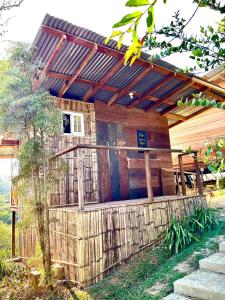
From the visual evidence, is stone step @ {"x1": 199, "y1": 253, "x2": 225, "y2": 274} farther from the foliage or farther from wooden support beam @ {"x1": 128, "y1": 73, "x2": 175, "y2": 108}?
wooden support beam @ {"x1": 128, "y1": 73, "x2": 175, "y2": 108}

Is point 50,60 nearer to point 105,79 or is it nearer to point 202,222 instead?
point 105,79

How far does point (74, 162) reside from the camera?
748 cm

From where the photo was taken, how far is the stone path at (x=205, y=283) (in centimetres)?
355

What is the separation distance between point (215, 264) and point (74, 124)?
213 inches

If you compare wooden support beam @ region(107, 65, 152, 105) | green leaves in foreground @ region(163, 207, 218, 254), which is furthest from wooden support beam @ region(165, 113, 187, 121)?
green leaves in foreground @ region(163, 207, 218, 254)

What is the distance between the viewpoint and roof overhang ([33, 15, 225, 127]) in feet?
18.7

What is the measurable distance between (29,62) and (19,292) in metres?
4.53

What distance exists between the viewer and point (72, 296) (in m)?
4.71

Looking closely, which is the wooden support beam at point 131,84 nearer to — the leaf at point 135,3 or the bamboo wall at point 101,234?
the bamboo wall at point 101,234

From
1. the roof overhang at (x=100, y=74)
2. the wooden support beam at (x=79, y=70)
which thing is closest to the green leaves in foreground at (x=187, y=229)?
the roof overhang at (x=100, y=74)

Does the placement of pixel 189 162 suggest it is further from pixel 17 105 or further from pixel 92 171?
pixel 17 105

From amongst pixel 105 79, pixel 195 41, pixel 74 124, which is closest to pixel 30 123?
pixel 74 124

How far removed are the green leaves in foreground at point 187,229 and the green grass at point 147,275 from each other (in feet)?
0.61

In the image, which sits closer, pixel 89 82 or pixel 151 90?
pixel 89 82
